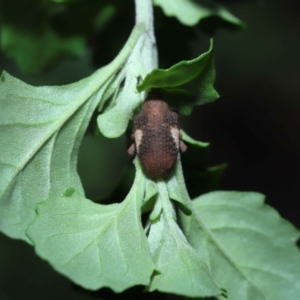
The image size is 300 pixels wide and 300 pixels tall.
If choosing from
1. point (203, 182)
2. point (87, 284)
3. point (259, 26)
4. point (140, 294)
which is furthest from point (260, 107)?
point (87, 284)

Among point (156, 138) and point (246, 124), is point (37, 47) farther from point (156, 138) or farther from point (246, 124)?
point (246, 124)

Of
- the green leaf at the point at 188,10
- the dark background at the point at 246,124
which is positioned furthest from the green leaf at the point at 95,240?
the dark background at the point at 246,124

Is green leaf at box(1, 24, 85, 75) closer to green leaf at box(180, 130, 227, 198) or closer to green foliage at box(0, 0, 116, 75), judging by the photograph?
green foliage at box(0, 0, 116, 75)

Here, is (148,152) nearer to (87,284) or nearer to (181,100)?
(181,100)

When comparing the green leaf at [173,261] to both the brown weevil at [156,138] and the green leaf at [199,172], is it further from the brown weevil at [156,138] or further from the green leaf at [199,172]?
the green leaf at [199,172]

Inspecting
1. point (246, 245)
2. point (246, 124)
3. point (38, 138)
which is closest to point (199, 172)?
point (246, 245)

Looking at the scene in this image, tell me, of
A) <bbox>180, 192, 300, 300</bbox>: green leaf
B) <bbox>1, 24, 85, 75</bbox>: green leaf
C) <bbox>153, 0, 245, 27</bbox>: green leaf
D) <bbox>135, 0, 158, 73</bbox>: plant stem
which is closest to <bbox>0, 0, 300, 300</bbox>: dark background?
<bbox>1, 24, 85, 75</bbox>: green leaf
